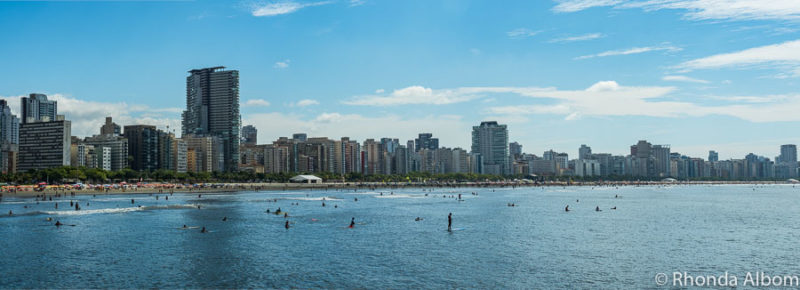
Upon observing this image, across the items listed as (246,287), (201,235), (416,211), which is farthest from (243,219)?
(246,287)

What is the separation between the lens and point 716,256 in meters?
54.7

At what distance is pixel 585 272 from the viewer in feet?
154

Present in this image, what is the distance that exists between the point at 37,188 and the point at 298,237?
139193 millimetres

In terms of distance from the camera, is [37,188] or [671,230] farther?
[37,188]

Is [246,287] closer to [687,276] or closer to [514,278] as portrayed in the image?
[514,278]

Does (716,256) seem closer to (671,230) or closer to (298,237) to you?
(671,230)

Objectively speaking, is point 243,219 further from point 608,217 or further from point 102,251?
point 608,217

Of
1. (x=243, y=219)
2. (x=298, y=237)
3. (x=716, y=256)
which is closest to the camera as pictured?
(x=716, y=256)

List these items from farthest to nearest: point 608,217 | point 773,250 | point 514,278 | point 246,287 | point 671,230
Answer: point 608,217 → point 671,230 → point 773,250 → point 514,278 → point 246,287

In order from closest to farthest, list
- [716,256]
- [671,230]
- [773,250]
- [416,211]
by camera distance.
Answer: [716,256]
[773,250]
[671,230]
[416,211]

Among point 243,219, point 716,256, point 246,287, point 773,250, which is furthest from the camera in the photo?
point 243,219

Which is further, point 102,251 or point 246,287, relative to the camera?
point 102,251

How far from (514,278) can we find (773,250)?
3062 cm

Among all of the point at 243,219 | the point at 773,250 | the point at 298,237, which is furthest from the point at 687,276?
the point at 243,219
